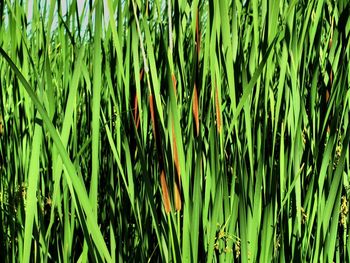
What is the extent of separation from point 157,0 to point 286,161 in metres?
0.33

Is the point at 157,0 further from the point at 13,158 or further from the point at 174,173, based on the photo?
the point at 13,158

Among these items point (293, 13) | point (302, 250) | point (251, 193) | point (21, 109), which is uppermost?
point (293, 13)

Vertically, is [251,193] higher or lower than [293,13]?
lower

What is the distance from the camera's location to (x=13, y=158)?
964mm

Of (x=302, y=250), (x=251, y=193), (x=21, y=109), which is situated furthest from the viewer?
(x=21, y=109)

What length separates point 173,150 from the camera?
68cm

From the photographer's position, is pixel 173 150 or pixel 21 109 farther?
pixel 21 109

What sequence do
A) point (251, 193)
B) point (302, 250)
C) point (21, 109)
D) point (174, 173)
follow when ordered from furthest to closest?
point (21, 109), point (302, 250), point (251, 193), point (174, 173)

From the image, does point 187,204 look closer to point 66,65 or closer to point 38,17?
point 66,65

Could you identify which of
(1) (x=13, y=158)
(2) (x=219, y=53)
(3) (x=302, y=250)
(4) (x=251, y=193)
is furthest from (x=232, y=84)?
(1) (x=13, y=158)

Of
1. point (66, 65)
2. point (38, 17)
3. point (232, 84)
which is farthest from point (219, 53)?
point (38, 17)

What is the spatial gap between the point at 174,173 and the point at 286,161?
0.29m

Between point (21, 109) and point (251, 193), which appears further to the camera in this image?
point (21, 109)

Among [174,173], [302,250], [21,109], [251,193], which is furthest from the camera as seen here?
[21,109]
